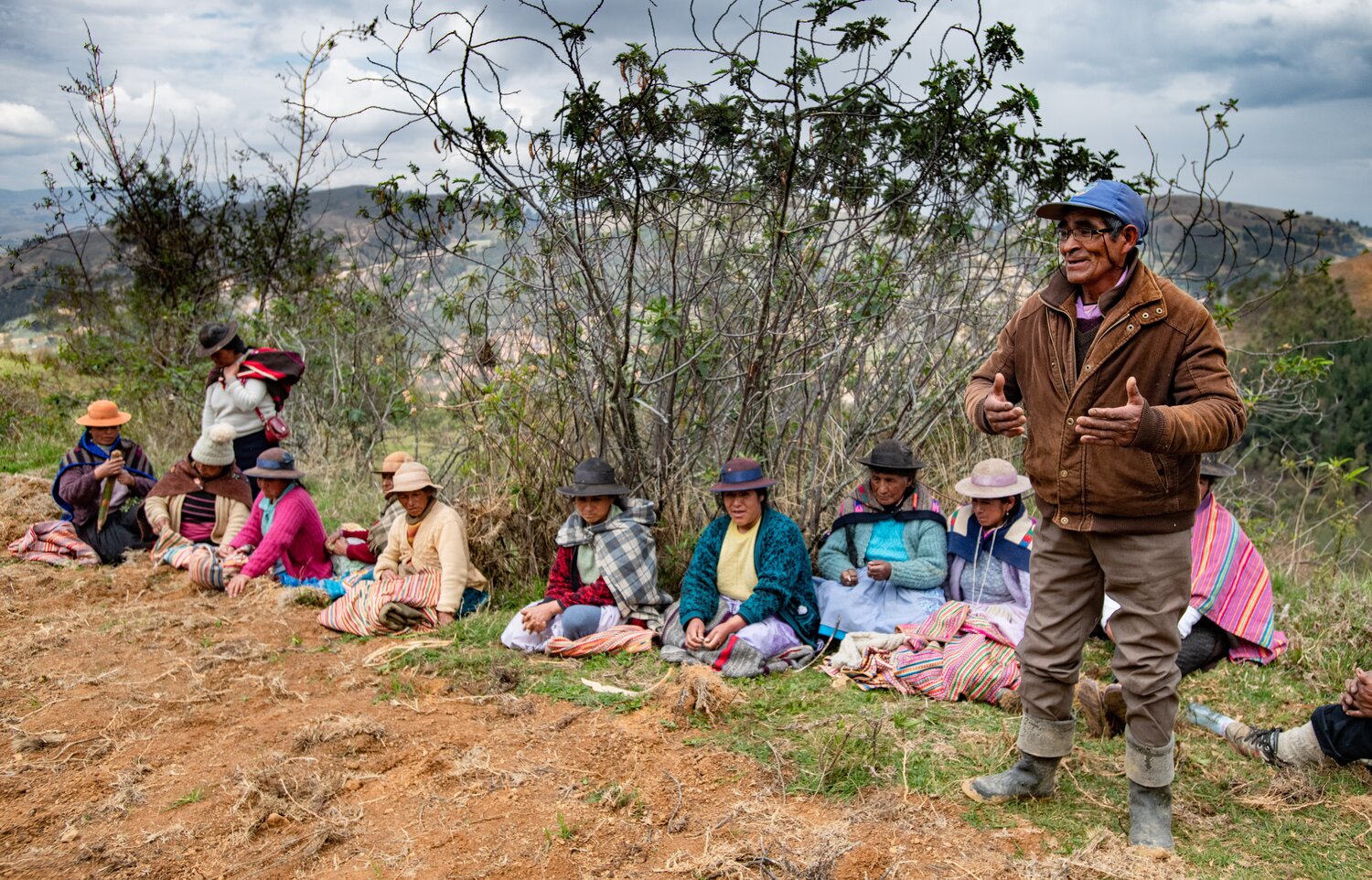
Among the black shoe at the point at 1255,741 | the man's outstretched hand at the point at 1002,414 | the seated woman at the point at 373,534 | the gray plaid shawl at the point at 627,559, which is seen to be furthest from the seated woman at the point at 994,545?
the seated woman at the point at 373,534

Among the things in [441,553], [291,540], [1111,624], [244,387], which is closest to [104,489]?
[244,387]

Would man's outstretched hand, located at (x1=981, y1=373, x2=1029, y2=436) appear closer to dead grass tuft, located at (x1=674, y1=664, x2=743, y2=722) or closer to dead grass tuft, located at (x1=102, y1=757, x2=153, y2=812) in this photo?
dead grass tuft, located at (x1=674, y1=664, x2=743, y2=722)

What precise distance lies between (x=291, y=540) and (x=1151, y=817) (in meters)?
4.90

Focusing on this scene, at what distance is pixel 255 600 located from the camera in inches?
223

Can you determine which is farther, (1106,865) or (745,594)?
(745,594)

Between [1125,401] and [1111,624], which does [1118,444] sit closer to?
[1125,401]

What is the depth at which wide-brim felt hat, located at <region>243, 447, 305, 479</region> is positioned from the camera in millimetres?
6000

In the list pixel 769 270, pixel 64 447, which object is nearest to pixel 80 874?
pixel 769 270

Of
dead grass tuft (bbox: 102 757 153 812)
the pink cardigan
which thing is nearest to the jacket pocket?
dead grass tuft (bbox: 102 757 153 812)

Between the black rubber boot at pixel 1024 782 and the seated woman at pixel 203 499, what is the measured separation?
199 inches

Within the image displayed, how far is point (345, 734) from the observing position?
3.80 metres

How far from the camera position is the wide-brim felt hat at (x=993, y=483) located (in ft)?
15.2

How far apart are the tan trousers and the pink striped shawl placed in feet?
5.80

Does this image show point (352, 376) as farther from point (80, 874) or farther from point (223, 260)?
point (80, 874)
